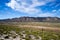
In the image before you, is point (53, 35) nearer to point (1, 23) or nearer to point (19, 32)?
point (19, 32)

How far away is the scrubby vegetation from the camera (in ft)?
17.7

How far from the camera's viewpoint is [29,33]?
556 cm

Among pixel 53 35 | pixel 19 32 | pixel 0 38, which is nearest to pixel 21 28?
pixel 19 32

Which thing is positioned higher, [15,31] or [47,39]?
[15,31]

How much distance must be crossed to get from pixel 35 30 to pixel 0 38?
55.9 inches

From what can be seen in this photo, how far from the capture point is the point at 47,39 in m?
5.33

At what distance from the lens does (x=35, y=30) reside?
558 cm

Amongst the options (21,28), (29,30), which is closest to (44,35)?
(29,30)

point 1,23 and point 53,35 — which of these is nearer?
point 53,35

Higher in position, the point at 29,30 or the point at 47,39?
the point at 29,30

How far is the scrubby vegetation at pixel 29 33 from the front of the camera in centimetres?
540

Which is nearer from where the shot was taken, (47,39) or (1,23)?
(47,39)

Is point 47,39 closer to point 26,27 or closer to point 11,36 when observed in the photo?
point 26,27

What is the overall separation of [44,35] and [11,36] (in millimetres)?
1300
